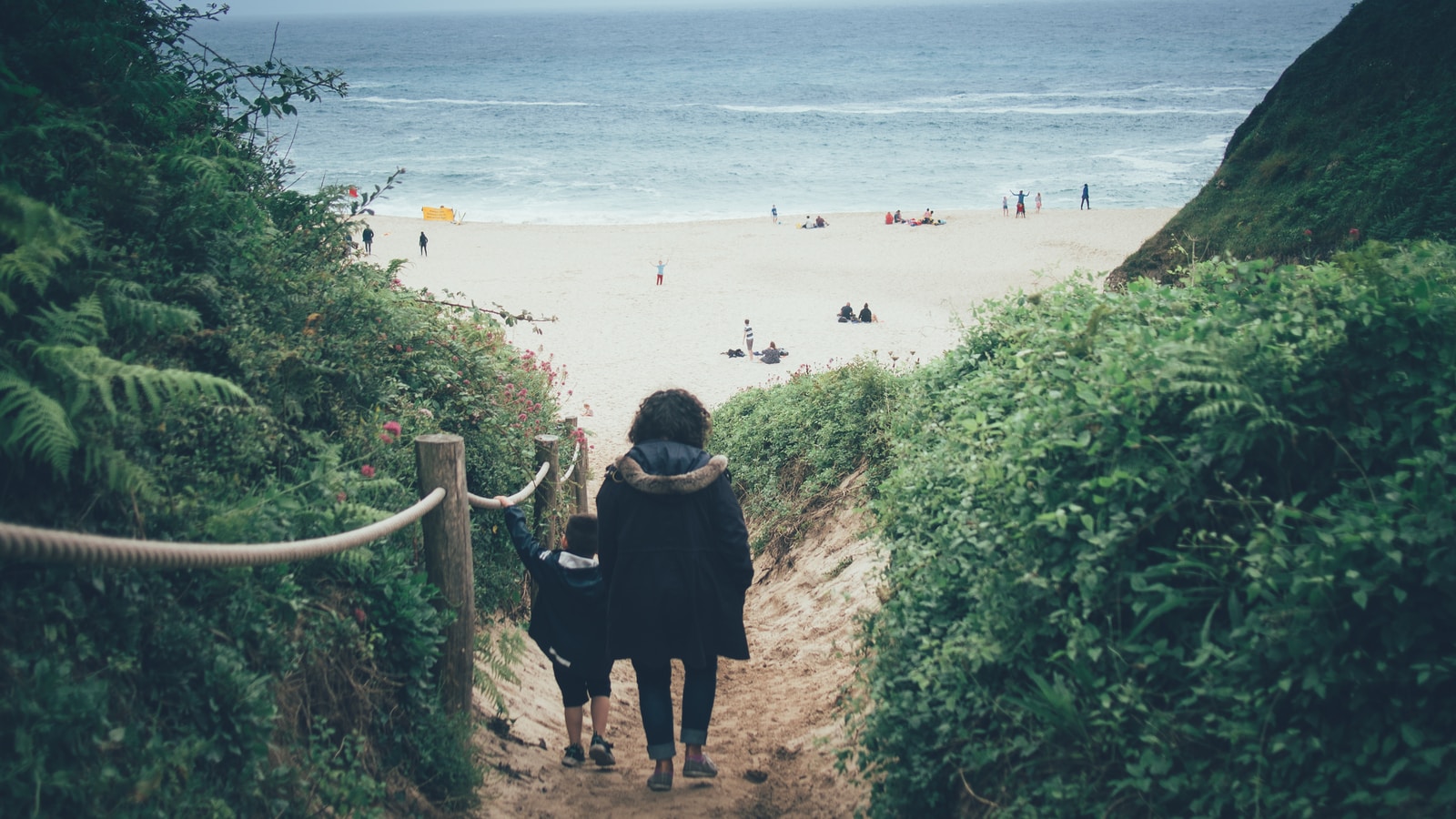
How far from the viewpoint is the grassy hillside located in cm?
1179

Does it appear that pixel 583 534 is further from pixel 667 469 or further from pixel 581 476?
pixel 581 476

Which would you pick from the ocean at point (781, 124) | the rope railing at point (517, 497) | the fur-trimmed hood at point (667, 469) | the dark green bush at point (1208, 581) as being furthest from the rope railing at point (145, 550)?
the ocean at point (781, 124)

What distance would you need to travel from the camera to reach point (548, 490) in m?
6.30

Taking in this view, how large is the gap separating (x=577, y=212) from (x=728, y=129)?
33489mm

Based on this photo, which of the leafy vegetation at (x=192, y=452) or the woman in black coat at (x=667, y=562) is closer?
the leafy vegetation at (x=192, y=452)

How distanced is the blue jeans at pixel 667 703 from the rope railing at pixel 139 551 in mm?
1714

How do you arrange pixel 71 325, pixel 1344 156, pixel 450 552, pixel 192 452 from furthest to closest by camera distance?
pixel 1344 156, pixel 450 552, pixel 192 452, pixel 71 325

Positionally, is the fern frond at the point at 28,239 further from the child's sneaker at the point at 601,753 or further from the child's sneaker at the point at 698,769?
the child's sneaker at the point at 698,769

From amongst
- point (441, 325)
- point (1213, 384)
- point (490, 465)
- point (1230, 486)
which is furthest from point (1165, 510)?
point (441, 325)

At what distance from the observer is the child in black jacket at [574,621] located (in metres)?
4.52

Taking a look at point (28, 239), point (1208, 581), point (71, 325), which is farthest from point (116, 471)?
point (1208, 581)

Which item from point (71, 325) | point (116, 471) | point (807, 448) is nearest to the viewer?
point (116, 471)

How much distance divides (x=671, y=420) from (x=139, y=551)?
99.2 inches

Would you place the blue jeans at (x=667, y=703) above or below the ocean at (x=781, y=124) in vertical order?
below
